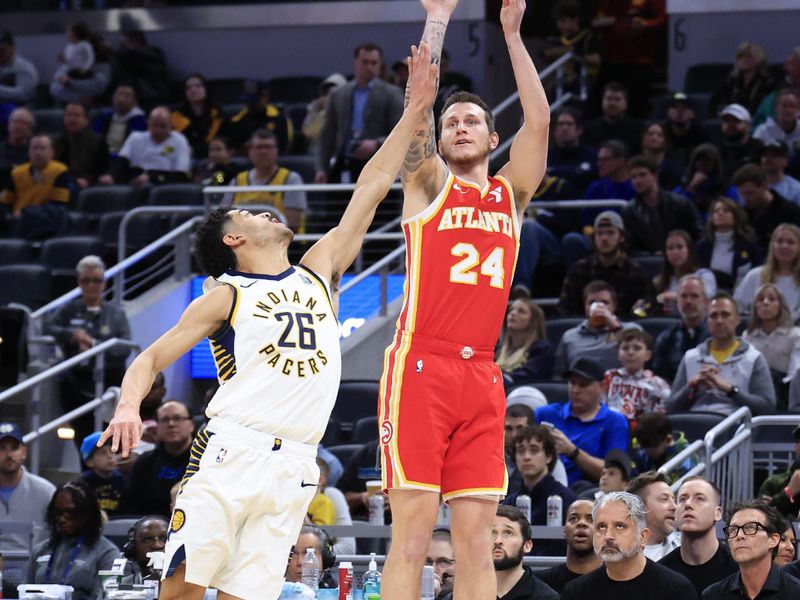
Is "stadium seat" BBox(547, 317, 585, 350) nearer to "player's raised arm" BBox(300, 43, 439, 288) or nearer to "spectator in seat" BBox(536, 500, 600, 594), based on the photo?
"spectator in seat" BBox(536, 500, 600, 594)

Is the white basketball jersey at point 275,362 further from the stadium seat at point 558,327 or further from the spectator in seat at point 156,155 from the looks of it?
the spectator in seat at point 156,155

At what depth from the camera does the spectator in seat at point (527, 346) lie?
38.5ft

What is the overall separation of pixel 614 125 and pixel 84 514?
23.2 feet

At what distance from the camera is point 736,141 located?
45.4 feet

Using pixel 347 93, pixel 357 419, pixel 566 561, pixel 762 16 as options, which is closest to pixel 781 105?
pixel 762 16

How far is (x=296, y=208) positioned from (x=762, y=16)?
543 centimetres

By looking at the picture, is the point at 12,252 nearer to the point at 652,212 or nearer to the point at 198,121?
the point at 198,121

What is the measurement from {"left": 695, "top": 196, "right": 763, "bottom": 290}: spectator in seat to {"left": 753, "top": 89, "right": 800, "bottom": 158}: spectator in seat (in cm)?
160

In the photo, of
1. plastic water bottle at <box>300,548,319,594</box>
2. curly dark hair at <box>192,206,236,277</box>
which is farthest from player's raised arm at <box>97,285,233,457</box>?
plastic water bottle at <box>300,548,319,594</box>

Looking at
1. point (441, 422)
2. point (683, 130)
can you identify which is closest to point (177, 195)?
point (683, 130)

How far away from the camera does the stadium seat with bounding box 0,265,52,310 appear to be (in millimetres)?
13914

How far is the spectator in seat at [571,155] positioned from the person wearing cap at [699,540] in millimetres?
6063

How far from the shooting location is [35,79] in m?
17.8

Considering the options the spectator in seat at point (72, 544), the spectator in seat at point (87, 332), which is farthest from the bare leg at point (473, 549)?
the spectator in seat at point (87, 332)
